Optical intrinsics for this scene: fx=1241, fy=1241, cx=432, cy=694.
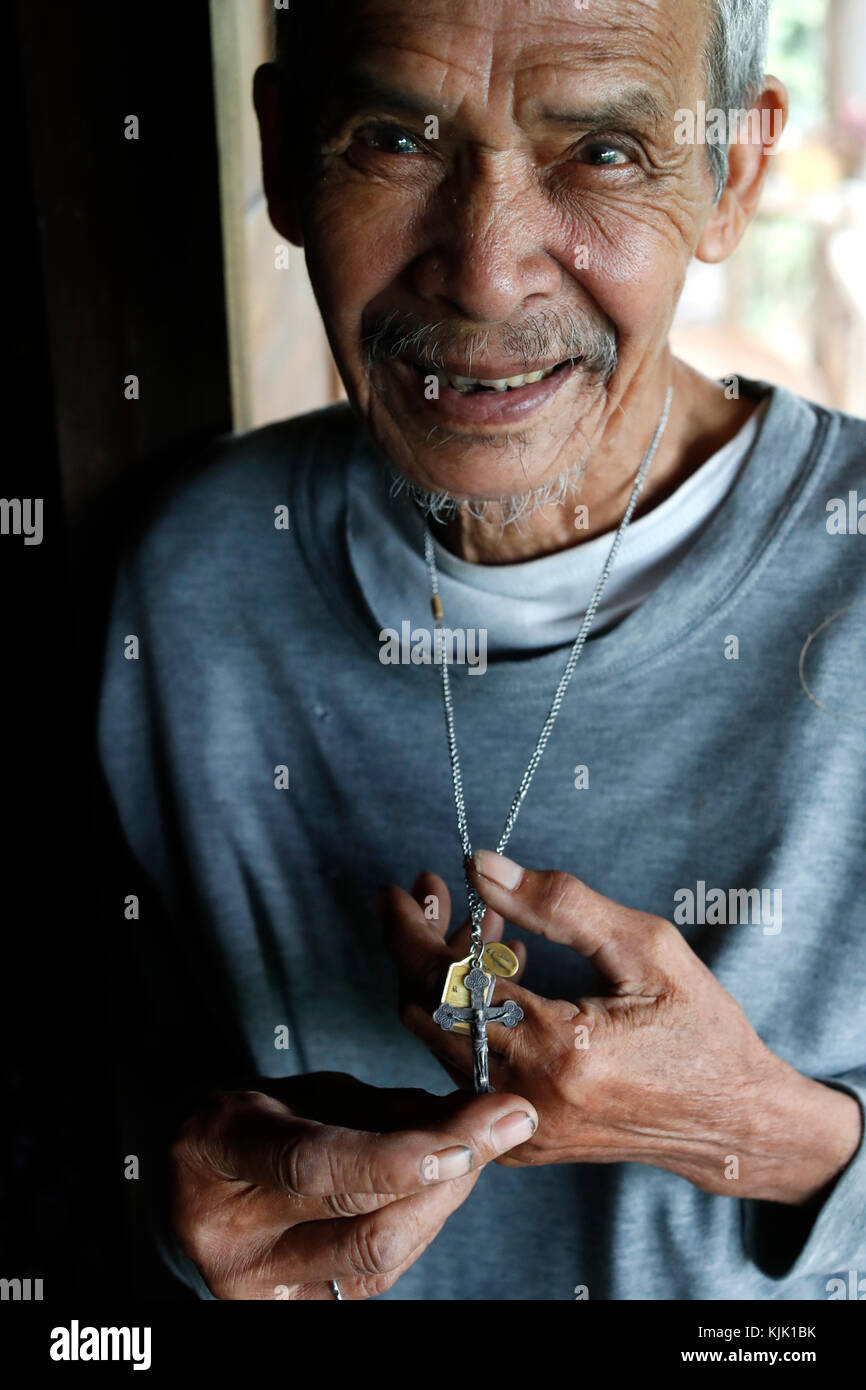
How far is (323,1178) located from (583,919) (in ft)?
0.83

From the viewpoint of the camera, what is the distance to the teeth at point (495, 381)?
3.37ft

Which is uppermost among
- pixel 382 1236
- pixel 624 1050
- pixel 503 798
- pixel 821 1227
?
pixel 503 798

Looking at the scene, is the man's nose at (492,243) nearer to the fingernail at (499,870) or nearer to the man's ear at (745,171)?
the man's ear at (745,171)

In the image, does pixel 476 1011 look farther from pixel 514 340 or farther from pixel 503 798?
pixel 514 340

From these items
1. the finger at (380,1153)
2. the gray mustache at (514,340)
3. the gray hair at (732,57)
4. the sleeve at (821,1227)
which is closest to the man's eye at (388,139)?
the gray mustache at (514,340)

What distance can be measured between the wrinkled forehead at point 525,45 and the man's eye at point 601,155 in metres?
0.05

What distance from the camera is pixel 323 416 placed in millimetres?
1393

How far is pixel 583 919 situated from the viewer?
87 centimetres

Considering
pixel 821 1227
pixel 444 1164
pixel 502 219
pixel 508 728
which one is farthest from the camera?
pixel 508 728

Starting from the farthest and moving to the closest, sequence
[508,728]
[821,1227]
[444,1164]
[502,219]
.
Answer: [508,728] → [821,1227] → [502,219] → [444,1164]

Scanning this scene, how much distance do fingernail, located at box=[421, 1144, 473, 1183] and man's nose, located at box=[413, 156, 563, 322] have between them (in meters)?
0.62

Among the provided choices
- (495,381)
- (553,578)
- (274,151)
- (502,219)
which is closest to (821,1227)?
(553,578)

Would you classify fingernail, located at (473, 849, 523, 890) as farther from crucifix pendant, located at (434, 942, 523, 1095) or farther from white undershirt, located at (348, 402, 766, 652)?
white undershirt, located at (348, 402, 766, 652)
